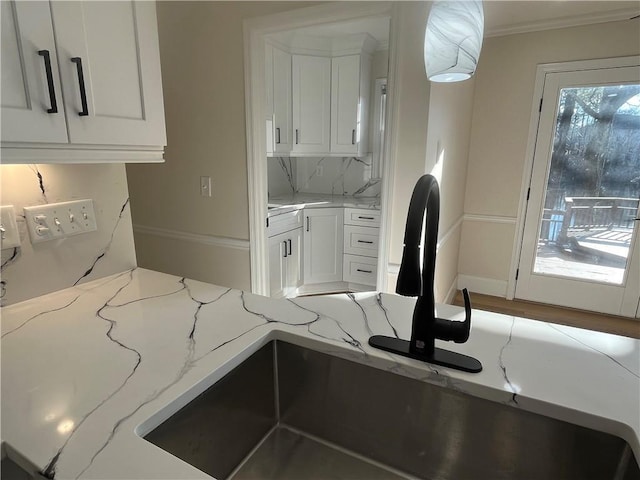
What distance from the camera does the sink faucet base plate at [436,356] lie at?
2.46 ft

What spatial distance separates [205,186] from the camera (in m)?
2.48

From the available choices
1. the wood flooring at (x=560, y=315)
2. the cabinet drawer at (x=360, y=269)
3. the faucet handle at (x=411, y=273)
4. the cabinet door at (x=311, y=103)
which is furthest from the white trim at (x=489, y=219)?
the faucet handle at (x=411, y=273)

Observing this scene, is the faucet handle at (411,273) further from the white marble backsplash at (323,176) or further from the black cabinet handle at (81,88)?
the white marble backsplash at (323,176)

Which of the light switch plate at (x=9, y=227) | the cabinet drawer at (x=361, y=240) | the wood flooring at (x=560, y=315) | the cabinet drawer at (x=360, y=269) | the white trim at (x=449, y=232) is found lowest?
the wood flooring at (x=560, y=315)

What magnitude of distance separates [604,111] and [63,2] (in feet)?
12.0

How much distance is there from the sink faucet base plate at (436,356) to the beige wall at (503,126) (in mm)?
3089

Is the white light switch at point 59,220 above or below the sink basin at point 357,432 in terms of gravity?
above

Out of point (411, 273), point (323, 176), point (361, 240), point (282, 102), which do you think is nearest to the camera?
point (411, 273)

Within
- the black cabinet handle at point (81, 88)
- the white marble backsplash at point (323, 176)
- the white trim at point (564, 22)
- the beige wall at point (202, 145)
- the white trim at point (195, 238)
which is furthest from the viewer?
the white marble backsplash at point (323, 176)

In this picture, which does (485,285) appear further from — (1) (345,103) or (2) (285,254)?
(1) (345,103)

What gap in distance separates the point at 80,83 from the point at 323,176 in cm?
341

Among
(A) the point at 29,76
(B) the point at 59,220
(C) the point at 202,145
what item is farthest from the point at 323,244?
(A) the point at 29,76

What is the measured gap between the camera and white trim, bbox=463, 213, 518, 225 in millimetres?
3459

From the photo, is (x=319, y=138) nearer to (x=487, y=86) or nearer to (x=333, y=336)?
(x=487, y=86)
